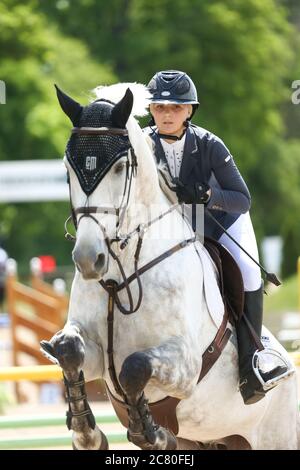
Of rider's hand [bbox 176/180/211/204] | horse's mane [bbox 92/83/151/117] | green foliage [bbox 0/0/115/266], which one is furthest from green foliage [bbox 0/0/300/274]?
horse's mane [bbox 92/83/151/117]

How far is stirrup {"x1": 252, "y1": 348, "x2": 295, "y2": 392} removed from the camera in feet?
17.4

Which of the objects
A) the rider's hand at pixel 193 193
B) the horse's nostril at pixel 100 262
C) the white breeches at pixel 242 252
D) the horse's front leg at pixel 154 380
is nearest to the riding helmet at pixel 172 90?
the rider's hand at pixel 193 193

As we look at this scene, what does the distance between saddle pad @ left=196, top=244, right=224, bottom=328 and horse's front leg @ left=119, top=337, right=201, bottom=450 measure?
0.34m

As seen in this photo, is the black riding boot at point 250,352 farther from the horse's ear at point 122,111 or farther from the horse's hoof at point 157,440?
the horse's ear at point 122,111

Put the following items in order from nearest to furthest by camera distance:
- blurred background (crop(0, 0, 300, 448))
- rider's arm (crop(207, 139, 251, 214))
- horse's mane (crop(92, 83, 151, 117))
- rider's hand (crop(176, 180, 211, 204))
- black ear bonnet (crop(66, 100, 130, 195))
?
black ear bonnet (crop(66, 100, 130, 195)) → horse's mane (crop(92, 83, 151, 117)) → rider's hand (crop(176, 180, 211, 204)) → rider's arm (crop(207, 139, 251, 214)) → blurred background (crop(0, 0, 300, 448))

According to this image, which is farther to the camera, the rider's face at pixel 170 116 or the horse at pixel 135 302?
the rider's face at pixel 170 116

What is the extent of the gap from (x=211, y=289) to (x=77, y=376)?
815 mm

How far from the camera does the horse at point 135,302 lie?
4.59 metres

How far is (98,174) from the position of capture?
179 inches

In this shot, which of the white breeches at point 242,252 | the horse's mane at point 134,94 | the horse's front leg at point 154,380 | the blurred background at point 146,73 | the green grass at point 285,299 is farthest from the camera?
the blurred background at point 146,73

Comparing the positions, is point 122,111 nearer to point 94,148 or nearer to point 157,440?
point 94,148

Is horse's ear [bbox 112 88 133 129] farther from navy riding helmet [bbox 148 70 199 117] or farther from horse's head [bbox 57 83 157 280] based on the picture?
navy riding helmet [bbox 148 70 199 117]

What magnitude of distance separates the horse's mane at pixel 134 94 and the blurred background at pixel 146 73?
20.4 m
